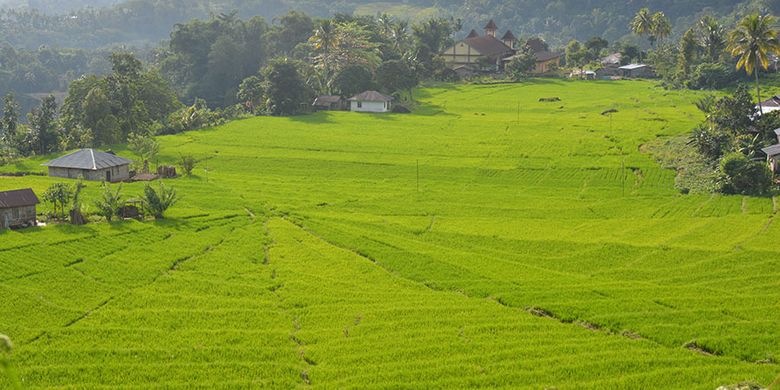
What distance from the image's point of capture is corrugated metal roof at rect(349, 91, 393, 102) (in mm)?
99738

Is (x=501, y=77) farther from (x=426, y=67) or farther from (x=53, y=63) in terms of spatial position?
(x=53, y=63)

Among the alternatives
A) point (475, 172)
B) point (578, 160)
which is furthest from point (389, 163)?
point (578, 160)

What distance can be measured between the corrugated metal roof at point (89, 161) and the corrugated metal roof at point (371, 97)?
41849 millimetres

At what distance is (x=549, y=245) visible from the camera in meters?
42.7

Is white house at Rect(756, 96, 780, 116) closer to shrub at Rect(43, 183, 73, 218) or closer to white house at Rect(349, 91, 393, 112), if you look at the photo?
white house at Rect(349, 91, 393, 112)

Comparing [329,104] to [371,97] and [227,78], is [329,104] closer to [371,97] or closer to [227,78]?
[371,97]

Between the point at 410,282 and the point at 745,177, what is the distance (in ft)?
88.5

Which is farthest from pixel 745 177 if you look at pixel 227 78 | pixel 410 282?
pixel 227 78

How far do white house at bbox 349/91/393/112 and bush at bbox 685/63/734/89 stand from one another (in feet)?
128

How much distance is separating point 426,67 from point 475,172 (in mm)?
66248

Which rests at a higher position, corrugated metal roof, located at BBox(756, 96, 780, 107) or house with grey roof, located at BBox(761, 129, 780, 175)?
corrugated metal roof, located at BBox(756, 96, 780, 107)

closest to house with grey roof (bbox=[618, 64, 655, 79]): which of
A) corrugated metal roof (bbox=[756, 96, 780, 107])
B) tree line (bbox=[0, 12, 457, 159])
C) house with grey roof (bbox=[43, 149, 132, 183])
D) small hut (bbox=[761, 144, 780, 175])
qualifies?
tree line (bbox=[0, 12, 457, 159])

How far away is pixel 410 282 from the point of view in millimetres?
37062

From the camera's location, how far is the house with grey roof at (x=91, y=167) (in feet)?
200
